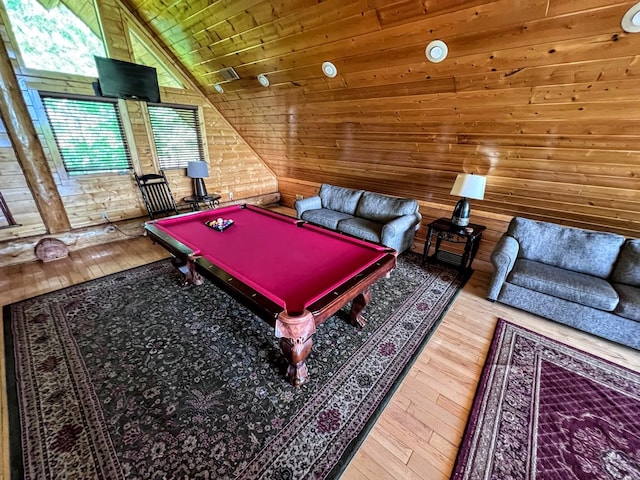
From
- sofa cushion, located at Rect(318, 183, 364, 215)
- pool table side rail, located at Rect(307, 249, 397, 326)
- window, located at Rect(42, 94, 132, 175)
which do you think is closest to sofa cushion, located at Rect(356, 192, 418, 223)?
sofa cushion, located at Rect(318, 183, 364, 215)

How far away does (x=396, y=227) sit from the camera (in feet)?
10.1

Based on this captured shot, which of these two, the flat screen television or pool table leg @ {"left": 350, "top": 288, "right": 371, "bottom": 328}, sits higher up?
the flat screen television

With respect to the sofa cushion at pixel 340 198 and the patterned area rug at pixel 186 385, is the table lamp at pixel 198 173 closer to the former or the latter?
the sofa cushion at pixel 340 198

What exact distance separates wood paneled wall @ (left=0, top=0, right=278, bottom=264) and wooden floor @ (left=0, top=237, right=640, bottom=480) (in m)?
0.57

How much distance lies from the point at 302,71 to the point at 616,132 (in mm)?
2701

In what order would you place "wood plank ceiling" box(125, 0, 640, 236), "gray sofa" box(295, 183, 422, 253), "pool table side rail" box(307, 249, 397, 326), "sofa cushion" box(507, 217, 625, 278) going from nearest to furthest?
"pool table side rail" box(307, 249, 397, 326) < "wood plank ceiling" box(125, 0, 640, 236) < "sofa cushion" box(507, 217, 625, 278) < "gray sofa" box(295, 183, 422, 253)

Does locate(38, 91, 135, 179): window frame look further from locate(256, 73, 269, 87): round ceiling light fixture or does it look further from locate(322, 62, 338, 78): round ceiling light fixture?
locate(322, 62, 338, 78): round ceiling light fixture

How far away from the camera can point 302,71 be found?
8.83 ft

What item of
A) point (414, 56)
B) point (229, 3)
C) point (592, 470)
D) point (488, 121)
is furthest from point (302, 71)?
point (592, 470)

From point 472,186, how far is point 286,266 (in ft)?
6.88

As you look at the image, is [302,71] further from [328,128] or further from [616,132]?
[616,132]

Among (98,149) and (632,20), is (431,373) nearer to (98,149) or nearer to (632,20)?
(632,20)

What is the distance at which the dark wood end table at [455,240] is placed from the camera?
9.60 ft

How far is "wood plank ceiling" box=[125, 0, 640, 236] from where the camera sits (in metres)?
1.56
